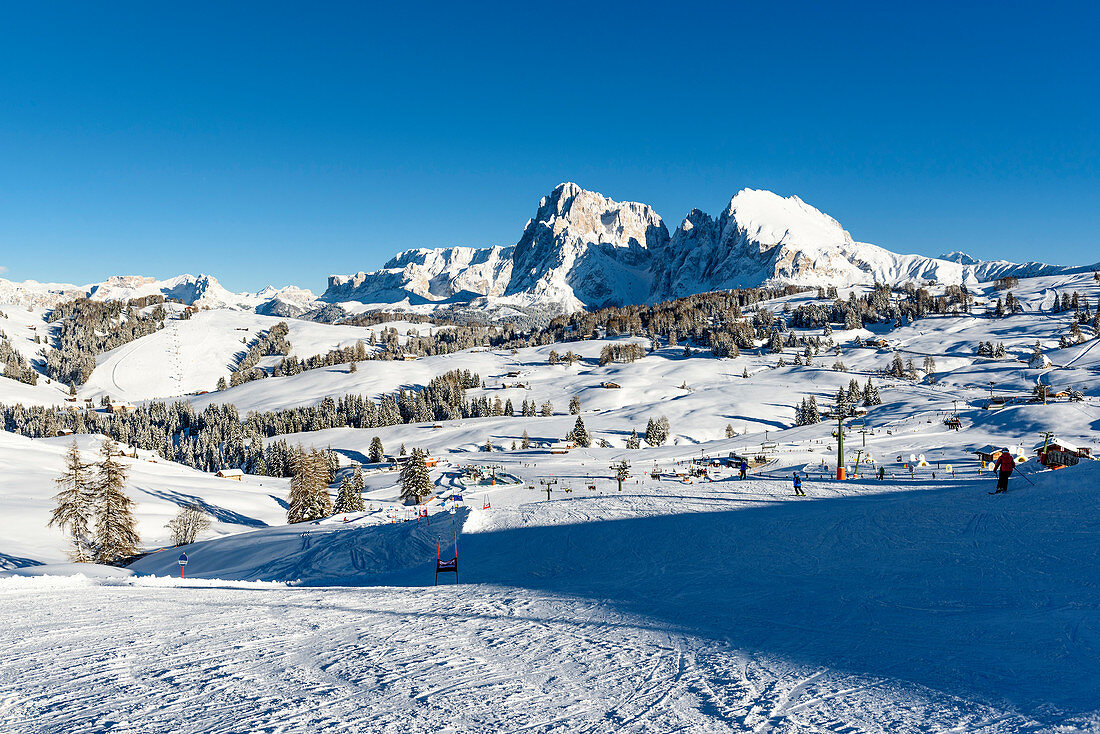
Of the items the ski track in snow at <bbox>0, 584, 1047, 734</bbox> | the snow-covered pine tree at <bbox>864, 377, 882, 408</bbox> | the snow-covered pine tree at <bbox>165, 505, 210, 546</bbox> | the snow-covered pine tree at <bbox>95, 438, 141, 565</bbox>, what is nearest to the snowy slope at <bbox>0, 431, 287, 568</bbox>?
the snow-covered pine tree at <bbox>165, 505, 210, 546</bbox>

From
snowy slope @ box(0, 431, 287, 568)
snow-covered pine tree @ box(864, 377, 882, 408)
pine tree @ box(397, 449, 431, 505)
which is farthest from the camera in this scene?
snow-covered pine tree @ box(864, 377, 882, 408)

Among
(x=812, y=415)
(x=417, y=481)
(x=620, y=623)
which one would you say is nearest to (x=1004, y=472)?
(x=620, y=623)

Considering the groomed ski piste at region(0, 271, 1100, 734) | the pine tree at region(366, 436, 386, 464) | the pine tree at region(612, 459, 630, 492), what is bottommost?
the pine tree at region(366, 436, 386, 464)

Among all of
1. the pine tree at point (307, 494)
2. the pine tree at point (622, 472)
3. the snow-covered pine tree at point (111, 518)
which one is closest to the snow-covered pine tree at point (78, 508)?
the snow-covered pine tree at point (111, 518)

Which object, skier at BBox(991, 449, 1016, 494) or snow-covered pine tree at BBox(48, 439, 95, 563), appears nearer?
skier at BBox(991, 449, 1016, 494)

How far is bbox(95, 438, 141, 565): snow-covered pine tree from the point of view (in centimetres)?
3738

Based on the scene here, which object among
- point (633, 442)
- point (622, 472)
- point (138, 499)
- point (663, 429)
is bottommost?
point (633, 442)

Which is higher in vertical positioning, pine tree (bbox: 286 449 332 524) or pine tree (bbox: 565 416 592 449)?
pine tree (bbox: 286 449 332 524)

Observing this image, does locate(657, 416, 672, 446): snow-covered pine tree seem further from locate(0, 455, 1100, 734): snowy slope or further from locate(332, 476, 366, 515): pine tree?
locate(0, 455, 1100, 734): snowy slope

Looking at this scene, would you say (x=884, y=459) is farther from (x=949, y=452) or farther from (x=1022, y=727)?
(x=1022, y=727)

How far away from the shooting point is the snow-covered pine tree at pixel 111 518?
3738 centimetres

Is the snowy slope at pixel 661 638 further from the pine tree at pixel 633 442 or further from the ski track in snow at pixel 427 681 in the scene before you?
the pine tree at pixel 633 442

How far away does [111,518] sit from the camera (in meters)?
37.8

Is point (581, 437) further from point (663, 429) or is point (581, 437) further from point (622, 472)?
point (622, 472)
